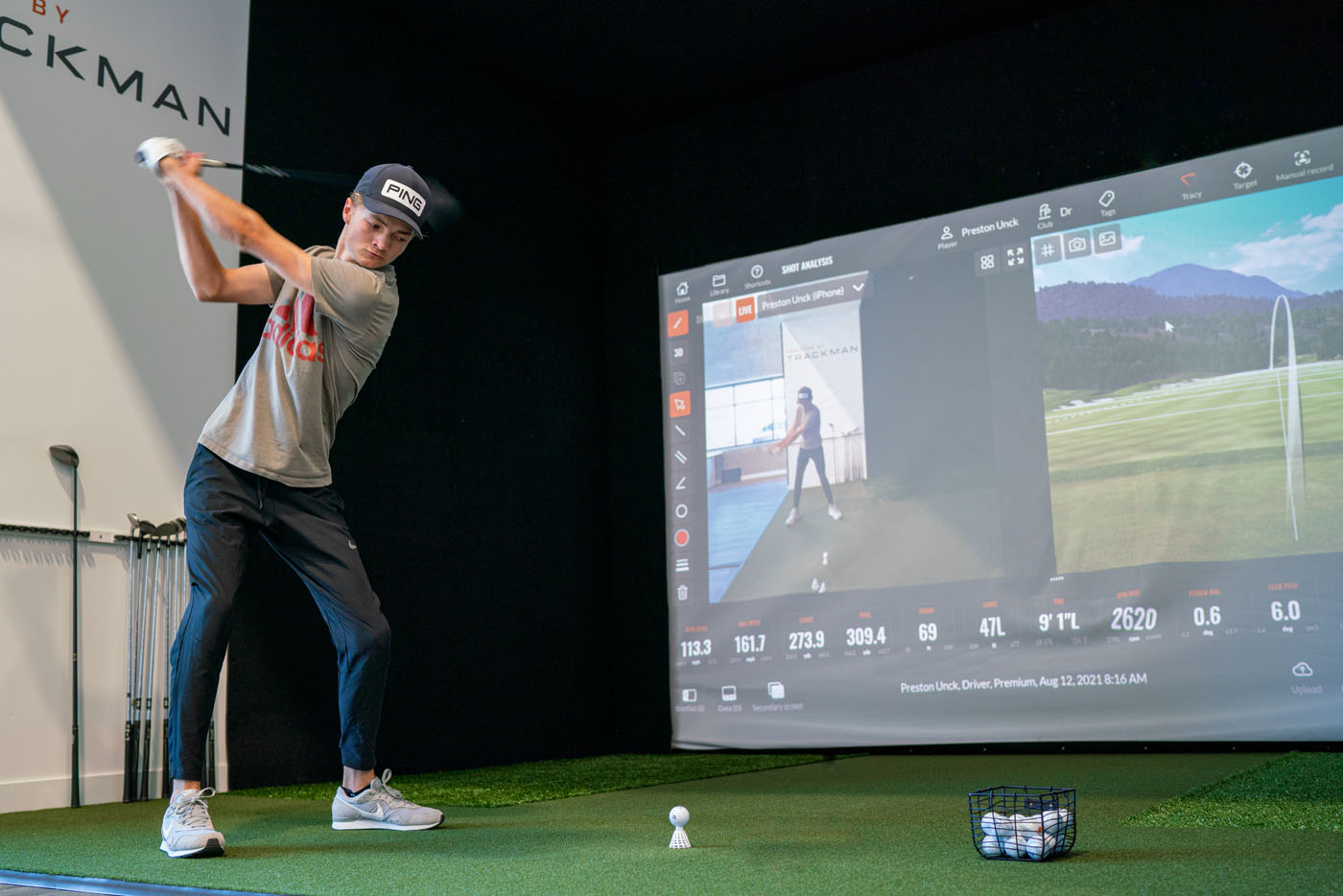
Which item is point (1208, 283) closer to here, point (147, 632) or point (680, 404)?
point (680, 404)

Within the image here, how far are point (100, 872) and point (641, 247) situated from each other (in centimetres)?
421

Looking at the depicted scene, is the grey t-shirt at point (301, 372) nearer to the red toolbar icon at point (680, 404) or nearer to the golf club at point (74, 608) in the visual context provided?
the golf club at point (74, 608)

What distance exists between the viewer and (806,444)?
4836 mm

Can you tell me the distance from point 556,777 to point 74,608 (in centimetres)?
161

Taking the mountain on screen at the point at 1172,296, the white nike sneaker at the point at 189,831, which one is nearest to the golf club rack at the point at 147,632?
the white nike sneaker at the point at 189,831

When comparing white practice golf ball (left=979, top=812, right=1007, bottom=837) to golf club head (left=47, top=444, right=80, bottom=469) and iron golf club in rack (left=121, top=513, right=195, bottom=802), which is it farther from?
golf club head (left=47, top=444, right=80, bottom=469)

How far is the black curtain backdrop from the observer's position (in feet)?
13.6

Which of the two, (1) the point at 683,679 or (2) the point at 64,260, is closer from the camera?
(2) the point at 64,260

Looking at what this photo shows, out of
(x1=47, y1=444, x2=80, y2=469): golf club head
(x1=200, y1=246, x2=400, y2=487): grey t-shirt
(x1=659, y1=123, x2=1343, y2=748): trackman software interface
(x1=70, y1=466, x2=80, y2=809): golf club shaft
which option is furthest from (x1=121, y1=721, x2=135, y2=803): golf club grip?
(x1=659, y1=123, x2=1343, y2=748): trackman software interface

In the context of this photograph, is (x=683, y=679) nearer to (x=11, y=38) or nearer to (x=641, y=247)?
(x=641, y=247)

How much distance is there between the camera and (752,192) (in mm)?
5266

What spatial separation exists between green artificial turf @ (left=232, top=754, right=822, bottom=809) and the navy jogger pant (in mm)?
796

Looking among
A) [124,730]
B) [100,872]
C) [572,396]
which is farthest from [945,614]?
[100,872]

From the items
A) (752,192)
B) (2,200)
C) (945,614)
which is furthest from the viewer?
(752,192)
